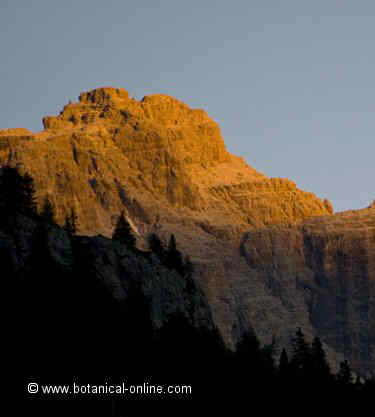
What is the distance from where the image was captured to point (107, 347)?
8012 cm

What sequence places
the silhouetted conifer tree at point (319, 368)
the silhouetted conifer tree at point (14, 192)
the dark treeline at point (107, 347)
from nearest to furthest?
the dark treeline at point (107, 347) → the silhouetted conifer tree at point (319, 368) → the silhouetted conifer tree at point (14, 192)

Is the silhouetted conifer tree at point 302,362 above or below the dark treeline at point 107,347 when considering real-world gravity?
above

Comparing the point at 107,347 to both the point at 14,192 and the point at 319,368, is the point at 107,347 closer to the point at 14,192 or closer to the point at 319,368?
the point at 319,368

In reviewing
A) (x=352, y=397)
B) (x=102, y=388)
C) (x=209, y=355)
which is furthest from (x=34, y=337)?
(x=352, y=397)

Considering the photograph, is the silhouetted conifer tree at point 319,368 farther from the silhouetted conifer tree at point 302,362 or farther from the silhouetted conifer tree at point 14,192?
the silhouetted conifer tree at point 14,192

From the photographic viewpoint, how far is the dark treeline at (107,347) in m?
75.7

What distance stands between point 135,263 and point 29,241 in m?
27.9

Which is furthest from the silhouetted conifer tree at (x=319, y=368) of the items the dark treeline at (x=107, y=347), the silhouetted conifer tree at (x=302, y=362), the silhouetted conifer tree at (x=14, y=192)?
the silhouetted conifer tree at (x=14, y=192)

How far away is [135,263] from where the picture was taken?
430 ft

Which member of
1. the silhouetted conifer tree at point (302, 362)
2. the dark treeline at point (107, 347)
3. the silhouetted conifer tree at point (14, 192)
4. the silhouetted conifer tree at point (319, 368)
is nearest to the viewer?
the dark treeline at point (107, 347)

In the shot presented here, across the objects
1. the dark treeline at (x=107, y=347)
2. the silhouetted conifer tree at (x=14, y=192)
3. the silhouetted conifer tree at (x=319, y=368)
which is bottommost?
the dark treeline at (x=107, y=347)

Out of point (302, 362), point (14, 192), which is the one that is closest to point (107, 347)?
point (14, 192)

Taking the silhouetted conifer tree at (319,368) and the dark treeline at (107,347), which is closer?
the dark treeline at (107,347)

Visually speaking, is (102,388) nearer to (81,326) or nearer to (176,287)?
(81,326)
